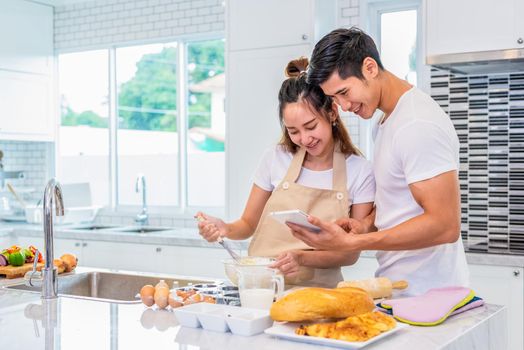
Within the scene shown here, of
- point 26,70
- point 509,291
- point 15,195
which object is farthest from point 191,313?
point 26,70

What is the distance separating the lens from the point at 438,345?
1635 mm

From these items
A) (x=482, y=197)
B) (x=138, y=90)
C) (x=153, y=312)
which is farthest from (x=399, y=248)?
(x=138, y=90)

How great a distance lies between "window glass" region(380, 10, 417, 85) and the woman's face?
2.34 meters

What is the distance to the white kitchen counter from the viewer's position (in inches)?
66.7

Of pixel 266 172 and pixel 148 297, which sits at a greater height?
pixel 266 172

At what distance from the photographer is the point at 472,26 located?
12.1ft

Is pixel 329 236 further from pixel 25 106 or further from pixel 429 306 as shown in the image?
pixel 25 106

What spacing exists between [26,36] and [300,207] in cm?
454

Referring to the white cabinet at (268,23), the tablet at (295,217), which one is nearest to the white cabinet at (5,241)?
the white cabinet at (268,23)

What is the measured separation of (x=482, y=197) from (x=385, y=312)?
8.26 feet

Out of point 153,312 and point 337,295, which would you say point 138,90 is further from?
point 337,295

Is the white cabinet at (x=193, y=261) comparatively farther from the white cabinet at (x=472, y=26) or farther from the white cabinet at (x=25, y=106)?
the white cabinet at (x=25, y=106)

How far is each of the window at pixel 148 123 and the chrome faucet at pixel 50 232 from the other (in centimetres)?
323

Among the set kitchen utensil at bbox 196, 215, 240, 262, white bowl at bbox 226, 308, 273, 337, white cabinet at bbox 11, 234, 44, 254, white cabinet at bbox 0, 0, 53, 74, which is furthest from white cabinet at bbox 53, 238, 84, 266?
white bowl at bbox 226, 308, 273, 337
